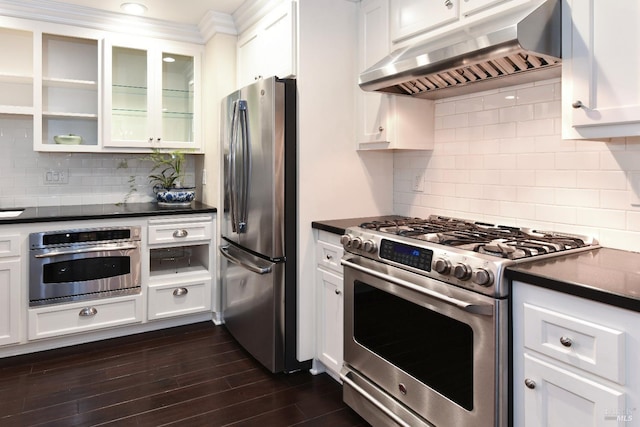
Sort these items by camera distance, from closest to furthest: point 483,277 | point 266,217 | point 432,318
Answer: point 483,277, point 432,318, point 266,217

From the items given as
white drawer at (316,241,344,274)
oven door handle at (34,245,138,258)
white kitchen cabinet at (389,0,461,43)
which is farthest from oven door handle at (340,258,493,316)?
oven door handle at (34,245,138,258)

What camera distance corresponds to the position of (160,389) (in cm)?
249

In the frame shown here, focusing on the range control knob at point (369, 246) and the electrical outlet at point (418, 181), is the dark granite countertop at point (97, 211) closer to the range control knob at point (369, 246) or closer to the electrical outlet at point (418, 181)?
the electrical outlet at point (418, 181)

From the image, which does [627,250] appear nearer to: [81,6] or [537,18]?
[537,18]

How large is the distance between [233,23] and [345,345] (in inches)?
102

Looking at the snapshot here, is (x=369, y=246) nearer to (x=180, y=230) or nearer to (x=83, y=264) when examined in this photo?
(x=180, y=230)

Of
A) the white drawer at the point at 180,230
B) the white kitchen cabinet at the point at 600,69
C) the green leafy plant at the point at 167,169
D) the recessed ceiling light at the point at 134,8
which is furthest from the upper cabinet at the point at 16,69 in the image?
the white kitchen cabinet at the point at 600,69

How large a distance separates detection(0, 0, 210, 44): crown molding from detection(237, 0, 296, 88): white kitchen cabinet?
1.09 feet

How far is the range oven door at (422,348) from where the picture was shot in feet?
4.88

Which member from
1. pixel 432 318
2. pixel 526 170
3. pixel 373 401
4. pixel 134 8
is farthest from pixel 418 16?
pixel 134 8

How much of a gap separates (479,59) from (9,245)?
294 cm

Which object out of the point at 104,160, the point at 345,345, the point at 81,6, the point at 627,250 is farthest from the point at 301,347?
the point at 81,6

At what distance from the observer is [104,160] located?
12.3 feet

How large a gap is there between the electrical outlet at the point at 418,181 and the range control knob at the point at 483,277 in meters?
1.31
